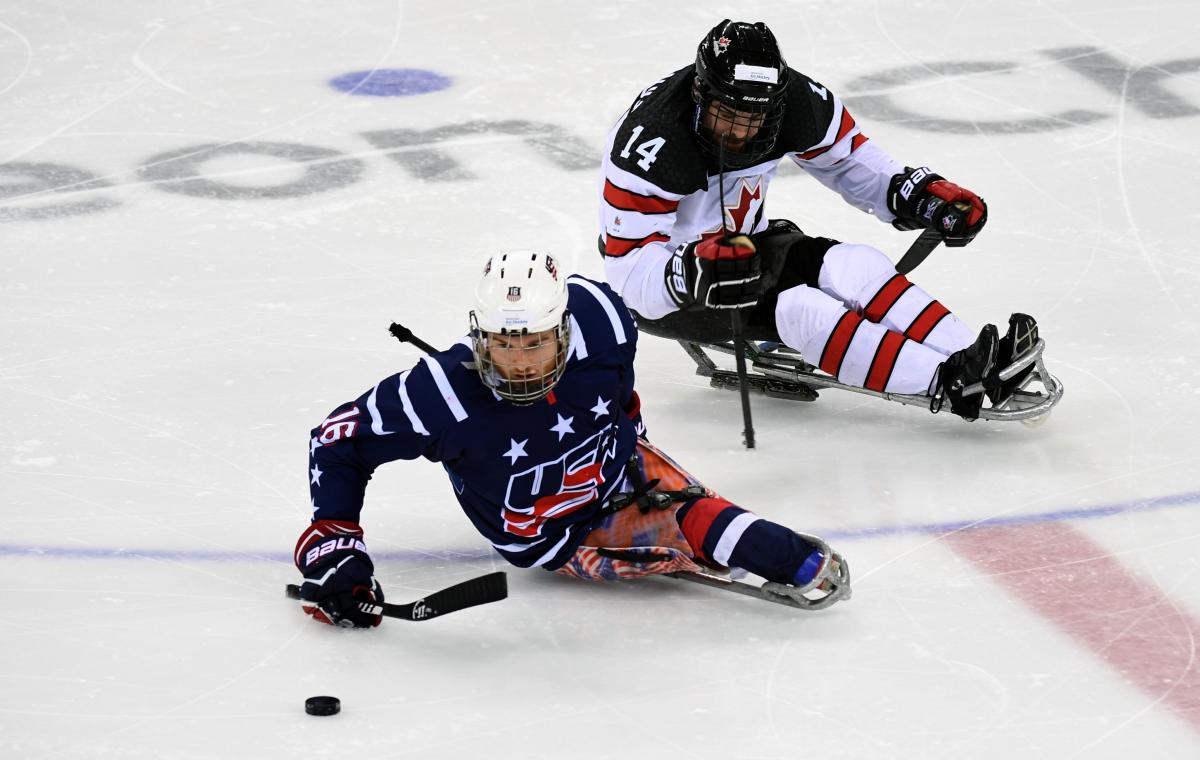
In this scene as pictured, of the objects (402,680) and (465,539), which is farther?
(465,539)

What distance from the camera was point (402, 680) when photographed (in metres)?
3.21

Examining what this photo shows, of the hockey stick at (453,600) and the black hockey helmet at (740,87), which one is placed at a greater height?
the black hockey helmet at (740,87)

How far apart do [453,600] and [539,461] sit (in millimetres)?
315

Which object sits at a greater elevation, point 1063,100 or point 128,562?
point 1063,100

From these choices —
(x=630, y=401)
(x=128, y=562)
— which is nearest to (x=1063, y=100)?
(x=630, y=401)

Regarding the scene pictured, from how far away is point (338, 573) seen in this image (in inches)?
128

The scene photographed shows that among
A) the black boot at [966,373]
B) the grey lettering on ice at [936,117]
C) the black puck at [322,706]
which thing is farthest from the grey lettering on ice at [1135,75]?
the black puck at [322,706]

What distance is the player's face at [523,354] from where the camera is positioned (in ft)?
10.3

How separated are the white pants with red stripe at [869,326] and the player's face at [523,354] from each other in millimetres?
1189

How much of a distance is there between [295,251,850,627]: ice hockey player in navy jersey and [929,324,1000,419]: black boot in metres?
0.80

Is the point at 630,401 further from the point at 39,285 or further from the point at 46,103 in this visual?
the point at 46,103

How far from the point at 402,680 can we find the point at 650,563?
57 cm

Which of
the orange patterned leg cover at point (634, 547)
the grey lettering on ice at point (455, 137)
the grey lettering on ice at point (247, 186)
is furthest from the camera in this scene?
the grey lettering on ice at point (455, 137)

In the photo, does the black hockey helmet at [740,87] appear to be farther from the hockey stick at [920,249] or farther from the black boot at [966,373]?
the black boot at [966,373]
